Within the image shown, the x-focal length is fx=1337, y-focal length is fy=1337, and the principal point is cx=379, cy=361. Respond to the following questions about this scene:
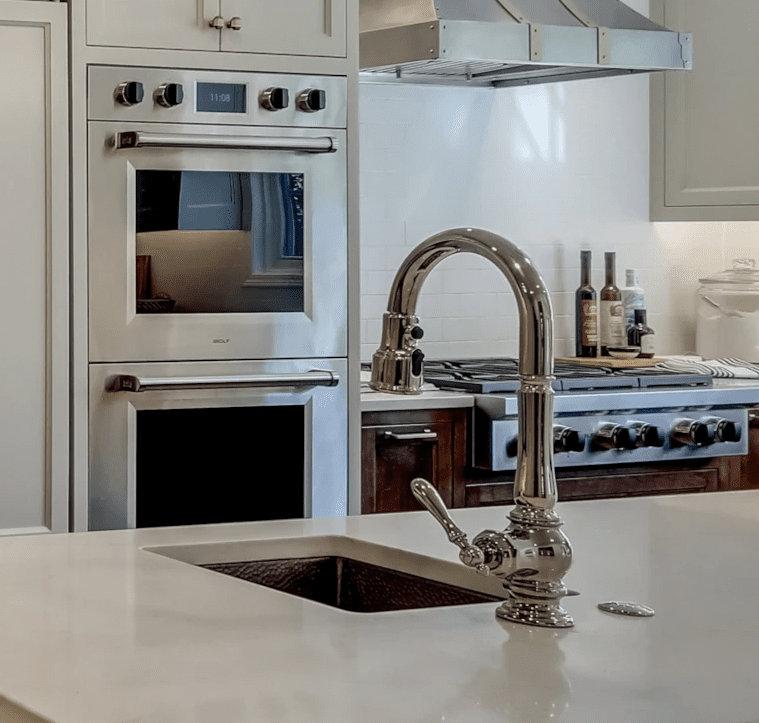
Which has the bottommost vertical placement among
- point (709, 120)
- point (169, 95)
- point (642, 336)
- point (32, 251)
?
point (642, 336)

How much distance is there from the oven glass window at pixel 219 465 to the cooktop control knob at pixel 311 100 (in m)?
0.75

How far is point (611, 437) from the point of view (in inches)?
143

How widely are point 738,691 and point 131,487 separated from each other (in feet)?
7.32

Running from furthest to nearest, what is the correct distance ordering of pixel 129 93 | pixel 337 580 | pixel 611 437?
pixel 611 437, pixel 129 93, pixel 337 580

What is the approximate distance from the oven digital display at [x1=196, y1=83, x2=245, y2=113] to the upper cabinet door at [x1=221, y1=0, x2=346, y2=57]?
0.09 metres

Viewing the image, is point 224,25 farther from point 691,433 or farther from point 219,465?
point 691,433

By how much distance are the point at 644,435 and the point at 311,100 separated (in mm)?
1292

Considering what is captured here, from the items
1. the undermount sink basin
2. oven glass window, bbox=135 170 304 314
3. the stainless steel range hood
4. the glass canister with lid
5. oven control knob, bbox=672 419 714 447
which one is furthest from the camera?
the glass canister with lid

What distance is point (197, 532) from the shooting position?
79.4 inches

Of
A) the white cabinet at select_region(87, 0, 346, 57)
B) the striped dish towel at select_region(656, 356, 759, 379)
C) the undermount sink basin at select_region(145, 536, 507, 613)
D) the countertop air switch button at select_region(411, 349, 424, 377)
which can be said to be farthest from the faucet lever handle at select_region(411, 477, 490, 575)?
the striped dish towel at select_region(656, 356, 759, 379)

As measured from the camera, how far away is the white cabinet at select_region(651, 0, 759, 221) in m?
4.34

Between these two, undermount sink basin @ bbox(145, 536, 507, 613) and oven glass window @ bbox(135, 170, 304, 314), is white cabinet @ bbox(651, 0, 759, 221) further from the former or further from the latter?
undermount sink basin @ bbox(145, 536, 507, 613)

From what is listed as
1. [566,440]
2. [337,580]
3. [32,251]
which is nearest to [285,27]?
[32,251]

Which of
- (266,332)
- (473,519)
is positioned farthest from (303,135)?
(473,519)
